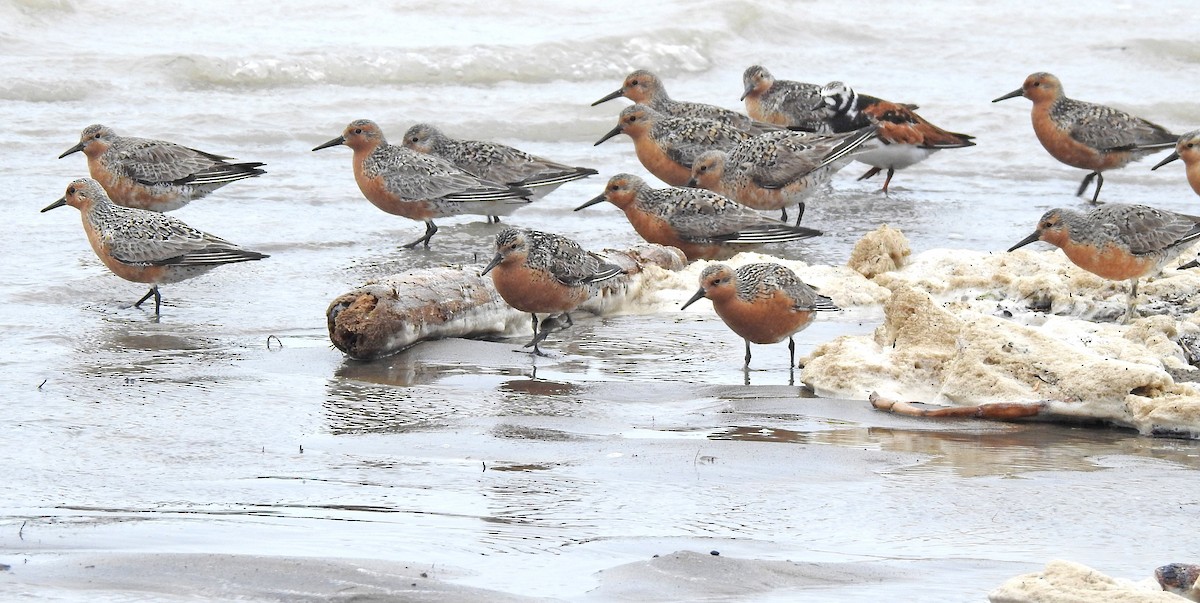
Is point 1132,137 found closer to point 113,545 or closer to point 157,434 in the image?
point 157,434

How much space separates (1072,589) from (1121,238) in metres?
4.89

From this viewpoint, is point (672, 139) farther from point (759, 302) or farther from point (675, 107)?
point (759, 302)

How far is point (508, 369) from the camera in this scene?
7797mm

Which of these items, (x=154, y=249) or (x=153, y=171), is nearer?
(x=154, y=249)

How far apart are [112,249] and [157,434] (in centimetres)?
345

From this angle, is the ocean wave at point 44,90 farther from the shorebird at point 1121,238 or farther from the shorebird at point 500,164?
the shorebird at point 1121,238

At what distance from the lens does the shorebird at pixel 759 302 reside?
7750 mm

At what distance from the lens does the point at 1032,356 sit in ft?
22.5

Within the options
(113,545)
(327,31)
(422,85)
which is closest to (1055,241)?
(113,545)

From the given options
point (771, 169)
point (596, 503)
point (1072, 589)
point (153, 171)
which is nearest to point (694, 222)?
point (771, 169)

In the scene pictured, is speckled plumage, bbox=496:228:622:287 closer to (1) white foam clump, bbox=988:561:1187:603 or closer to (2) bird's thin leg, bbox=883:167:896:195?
(1) white foam clump, bbox=988:561:1187:603

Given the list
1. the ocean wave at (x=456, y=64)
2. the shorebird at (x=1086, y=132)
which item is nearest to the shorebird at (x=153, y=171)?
the ocean wave at (x=456, y=64)

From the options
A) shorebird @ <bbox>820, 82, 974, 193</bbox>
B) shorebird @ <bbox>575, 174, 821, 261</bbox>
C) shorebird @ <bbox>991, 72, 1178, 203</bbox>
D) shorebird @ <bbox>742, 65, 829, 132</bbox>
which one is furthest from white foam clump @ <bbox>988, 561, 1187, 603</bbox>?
shorebird @ <bbox>742, 65, 829, 132</bbox>

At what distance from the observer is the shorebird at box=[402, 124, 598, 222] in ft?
42.2
